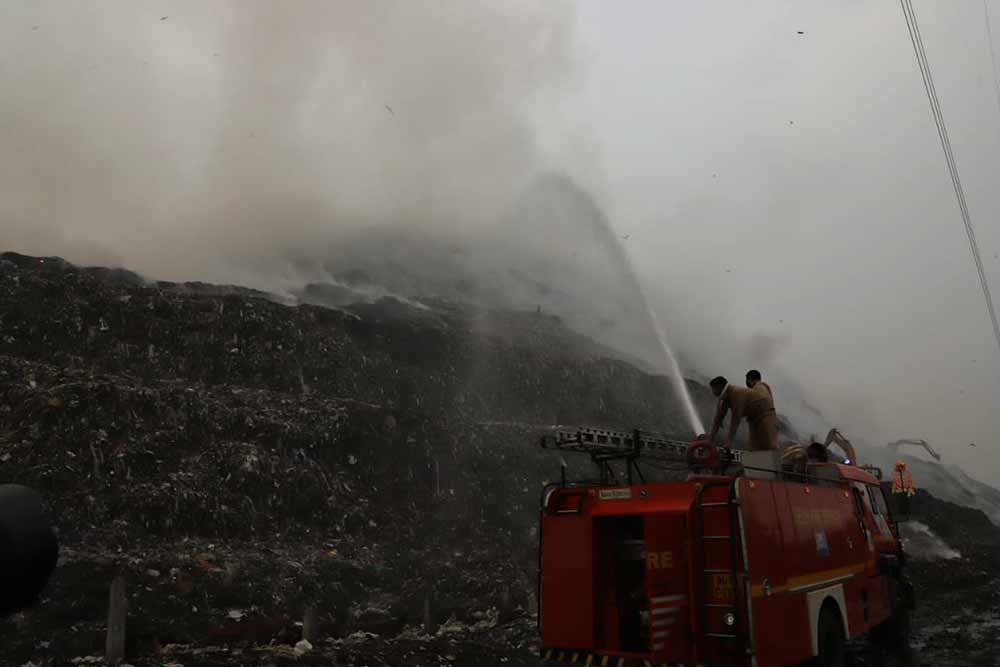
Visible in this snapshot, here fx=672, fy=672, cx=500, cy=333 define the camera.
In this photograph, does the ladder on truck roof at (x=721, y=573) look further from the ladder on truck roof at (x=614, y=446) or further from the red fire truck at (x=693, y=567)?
the ladder on truck roof at (x=614, y=446)

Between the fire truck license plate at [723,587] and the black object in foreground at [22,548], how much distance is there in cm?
516

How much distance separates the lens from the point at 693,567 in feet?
18.7

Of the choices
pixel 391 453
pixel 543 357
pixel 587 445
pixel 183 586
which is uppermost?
pixel 543 357

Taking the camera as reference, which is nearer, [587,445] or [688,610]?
[688,610]

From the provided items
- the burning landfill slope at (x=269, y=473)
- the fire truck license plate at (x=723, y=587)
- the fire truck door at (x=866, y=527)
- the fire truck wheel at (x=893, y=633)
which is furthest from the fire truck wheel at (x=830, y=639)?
the burning landfill slope at (x=269, y=473)

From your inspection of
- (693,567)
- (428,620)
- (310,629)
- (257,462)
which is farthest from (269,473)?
(693,567)

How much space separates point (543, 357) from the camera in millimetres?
28703

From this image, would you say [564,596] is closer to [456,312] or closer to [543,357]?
[543,357]

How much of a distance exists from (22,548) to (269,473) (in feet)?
51.9

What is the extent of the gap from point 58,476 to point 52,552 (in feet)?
49.5

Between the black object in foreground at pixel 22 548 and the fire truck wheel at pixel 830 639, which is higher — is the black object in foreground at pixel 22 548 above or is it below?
above

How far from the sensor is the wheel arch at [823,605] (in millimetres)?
6473

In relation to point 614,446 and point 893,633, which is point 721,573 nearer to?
point 614,446

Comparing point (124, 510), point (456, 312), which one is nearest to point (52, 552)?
point (124, 510)
